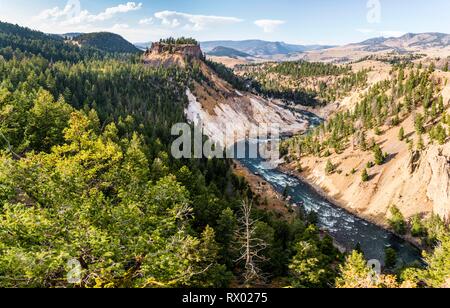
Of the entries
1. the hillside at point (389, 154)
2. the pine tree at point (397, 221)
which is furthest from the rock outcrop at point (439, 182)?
the pine tree at point (397, 221)

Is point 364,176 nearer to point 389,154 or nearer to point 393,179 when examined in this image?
point 393,179

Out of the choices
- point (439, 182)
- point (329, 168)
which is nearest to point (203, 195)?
point (439, 182)

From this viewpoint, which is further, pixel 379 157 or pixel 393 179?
pixel 379 157

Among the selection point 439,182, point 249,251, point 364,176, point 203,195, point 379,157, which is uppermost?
point 249,251

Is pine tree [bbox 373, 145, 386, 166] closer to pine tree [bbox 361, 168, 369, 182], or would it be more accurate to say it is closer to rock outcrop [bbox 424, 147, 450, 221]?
pine tree [bbox 361, 168, 369, 182]

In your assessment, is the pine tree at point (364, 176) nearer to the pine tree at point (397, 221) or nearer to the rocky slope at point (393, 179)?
the rocky slope at point (393, 179)

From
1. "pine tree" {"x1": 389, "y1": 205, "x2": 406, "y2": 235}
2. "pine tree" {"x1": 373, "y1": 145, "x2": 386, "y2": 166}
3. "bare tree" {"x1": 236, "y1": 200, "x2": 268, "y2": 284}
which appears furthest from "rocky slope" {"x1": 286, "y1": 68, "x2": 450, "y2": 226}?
"bare tree" {"x1": 236, "y1": 200, "x2": 268, "y2": 284}

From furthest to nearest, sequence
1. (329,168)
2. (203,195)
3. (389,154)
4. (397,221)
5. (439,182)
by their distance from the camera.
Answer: (329,168)
(389,154)
(439,182)
(397,221)
(203,195)

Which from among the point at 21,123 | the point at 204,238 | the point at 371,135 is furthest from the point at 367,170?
the point at 21,123

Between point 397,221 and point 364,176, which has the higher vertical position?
point 364,176

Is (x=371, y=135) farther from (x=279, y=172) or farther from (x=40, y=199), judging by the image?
(x=40, y=199)

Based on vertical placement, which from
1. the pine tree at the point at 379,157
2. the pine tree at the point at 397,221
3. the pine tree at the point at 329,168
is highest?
the pine tree at the point at 379,157
